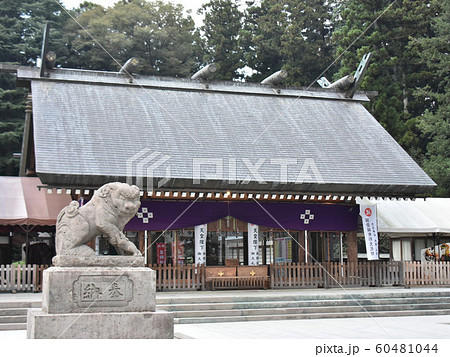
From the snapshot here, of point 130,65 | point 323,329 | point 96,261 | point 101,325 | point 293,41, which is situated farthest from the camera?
point 293,41

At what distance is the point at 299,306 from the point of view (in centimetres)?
1487

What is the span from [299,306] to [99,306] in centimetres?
761

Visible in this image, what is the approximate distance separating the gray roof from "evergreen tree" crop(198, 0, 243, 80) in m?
16.8

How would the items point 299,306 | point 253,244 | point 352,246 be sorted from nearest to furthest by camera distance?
1. point 299,306
2. point 253,244
3. point 352,246

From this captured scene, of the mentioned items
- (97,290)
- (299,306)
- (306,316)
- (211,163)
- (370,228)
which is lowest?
(306,316)

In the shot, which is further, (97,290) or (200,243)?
(200,243)

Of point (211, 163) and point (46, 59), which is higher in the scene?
point (46, 59)

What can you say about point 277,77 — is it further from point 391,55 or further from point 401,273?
point 391,55

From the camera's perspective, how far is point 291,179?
18250 mm

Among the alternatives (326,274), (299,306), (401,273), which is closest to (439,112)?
(401,273)

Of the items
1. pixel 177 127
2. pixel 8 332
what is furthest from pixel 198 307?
pixel 177 127

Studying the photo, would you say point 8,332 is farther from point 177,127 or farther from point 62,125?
point 177,127

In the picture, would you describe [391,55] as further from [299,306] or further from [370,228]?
[299,306]

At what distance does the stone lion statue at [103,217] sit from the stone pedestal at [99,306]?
0.46 metres
